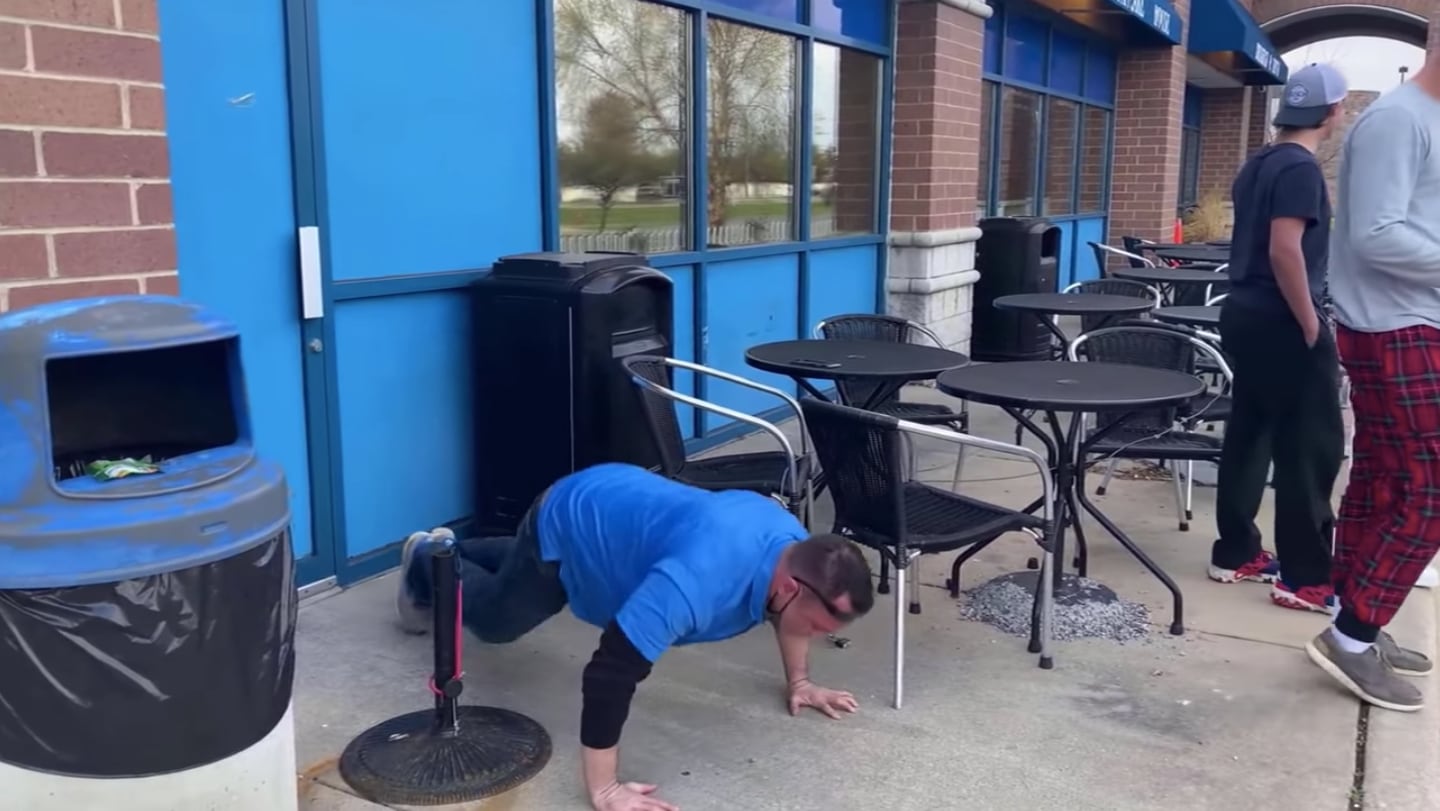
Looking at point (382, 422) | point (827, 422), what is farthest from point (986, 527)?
point (382, 422)

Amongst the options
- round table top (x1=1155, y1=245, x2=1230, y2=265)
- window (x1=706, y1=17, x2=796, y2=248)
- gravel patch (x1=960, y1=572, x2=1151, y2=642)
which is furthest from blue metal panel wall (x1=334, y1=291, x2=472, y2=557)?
round table top (x1=1155, y1=245, x2=1230, y2=265)

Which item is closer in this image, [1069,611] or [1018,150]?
[1069,611]

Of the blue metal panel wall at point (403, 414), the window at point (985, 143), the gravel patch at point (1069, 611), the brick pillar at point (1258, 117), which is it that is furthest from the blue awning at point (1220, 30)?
the blue metal panel wall at point (403, 414)

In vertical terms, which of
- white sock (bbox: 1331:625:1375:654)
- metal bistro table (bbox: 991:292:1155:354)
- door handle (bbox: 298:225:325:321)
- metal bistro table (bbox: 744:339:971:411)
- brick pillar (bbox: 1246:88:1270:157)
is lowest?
white sock (bbox: 1331:625:1375:654)

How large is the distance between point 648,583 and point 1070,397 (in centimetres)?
167

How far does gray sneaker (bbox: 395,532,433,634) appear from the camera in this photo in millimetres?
3521

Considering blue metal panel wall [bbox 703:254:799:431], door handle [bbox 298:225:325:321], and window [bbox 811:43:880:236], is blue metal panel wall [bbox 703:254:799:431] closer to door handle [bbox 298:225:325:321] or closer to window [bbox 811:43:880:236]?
window [bbox 811:43:880:236]

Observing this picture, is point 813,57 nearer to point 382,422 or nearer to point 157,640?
point 382,422

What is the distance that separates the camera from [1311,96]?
375 centimetres

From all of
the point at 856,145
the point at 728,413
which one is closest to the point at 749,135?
the point at 856,145

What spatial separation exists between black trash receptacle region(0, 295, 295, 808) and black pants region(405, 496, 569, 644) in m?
0.78

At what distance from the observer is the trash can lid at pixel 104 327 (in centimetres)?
200

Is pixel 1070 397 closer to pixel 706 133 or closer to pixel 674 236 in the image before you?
pixel 674 236

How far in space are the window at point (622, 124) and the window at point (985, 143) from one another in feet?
14.1
